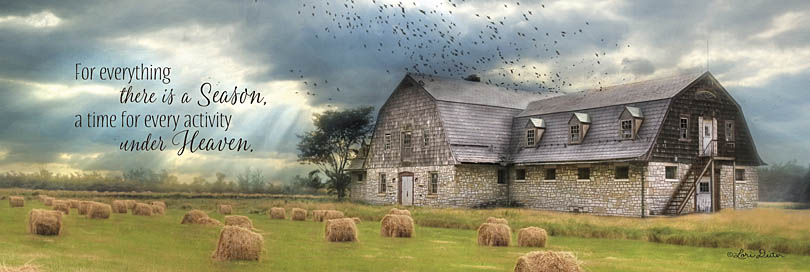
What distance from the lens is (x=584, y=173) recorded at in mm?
28828

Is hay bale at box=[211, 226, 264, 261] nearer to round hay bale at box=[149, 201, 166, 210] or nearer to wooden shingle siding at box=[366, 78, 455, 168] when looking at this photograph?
round hay bale at box=[149, 201, 166, 210]

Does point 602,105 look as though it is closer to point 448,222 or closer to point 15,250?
point 448,222

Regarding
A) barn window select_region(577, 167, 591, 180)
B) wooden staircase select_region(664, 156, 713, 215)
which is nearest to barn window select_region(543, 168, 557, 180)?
barn window select_region(577, 167, 591, 180)

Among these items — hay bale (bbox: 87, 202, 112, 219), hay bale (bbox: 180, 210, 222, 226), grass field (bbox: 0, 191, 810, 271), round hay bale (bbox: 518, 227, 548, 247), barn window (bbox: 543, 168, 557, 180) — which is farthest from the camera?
barn window (bbox: 543, 168, 557, 180)

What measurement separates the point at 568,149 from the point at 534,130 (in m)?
2.38

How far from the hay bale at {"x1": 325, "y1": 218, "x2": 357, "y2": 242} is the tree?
25690 mm

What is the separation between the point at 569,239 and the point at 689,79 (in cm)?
1179

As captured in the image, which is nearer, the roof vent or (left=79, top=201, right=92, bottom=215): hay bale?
(left=79, top=201, right=92, bottom=215): hay bale

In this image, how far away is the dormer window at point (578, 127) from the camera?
2927 centimetres

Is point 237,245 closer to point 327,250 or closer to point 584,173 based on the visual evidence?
point 327,250

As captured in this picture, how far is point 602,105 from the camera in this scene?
2925 cm

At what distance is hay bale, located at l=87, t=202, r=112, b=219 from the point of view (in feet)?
70.7

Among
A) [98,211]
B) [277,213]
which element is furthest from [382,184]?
[98,211]

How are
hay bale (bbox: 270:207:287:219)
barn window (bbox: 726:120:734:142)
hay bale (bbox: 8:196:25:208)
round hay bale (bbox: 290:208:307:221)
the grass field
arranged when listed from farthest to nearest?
barn window (bbox: 726:120:734:142)
hay bale (bbox: 8:196:25:208)
hay bale (bbox: 270:207:287:219)
round hay bale (bbox: 290:208:307:221)
the grass field
